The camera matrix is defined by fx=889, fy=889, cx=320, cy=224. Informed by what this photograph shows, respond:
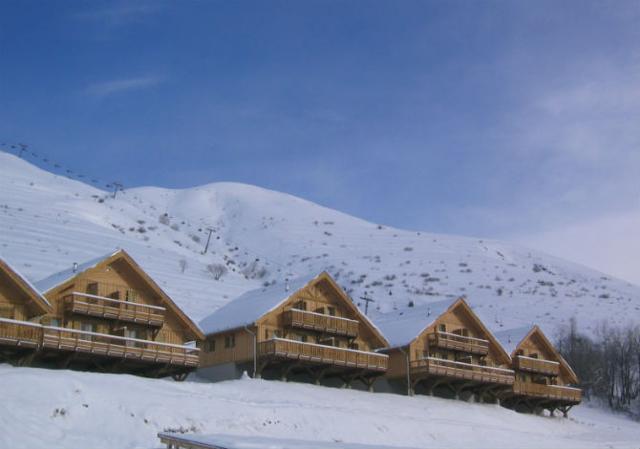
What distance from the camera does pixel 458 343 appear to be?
2457 inches

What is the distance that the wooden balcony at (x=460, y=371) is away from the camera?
2301 inches

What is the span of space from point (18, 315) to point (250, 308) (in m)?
16.7

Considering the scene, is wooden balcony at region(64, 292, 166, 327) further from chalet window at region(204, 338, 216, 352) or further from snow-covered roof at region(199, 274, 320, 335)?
chalet window at region(204, 338, 216, 352)

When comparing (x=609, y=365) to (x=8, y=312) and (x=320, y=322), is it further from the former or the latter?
(x=8, y=312)

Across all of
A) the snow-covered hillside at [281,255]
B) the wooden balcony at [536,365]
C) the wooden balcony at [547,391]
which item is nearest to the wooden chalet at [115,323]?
the snow-covered hillside at [281,255]

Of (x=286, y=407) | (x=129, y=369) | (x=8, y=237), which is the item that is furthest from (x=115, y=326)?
(x=8, y=237)

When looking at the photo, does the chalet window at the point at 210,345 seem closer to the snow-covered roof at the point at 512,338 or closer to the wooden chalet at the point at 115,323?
the wooden chalet at the point at 115,323

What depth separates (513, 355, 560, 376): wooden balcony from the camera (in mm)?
67938

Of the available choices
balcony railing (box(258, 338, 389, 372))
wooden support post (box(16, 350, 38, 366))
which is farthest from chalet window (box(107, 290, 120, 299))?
balcony railing (box(258, 338, 389, 372))

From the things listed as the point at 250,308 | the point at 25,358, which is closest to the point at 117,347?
the point at 25,358

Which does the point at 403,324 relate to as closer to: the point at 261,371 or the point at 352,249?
the point at 261,371

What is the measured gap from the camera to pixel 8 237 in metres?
77.4

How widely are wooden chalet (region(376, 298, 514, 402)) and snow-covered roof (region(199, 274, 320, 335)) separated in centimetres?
868

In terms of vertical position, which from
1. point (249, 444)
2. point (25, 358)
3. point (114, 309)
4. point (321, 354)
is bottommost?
point (249, 444)
